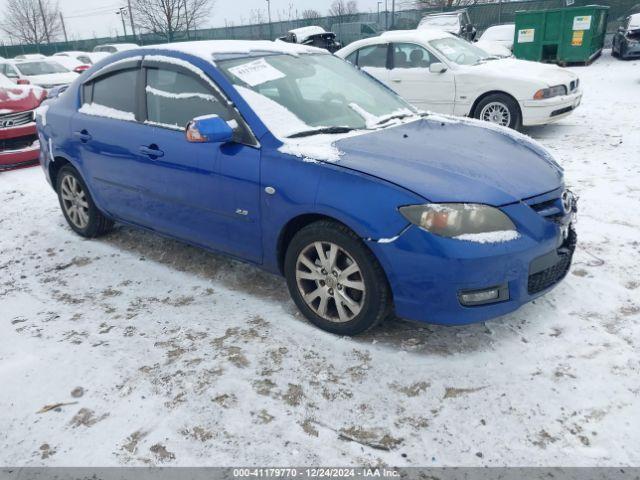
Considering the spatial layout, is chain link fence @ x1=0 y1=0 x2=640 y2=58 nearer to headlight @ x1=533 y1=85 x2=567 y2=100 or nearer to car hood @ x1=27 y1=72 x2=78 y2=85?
headlight @ x1=533 y1=85 x2=567 y2=100

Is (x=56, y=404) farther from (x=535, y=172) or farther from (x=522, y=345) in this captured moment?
(x=535, y=172)

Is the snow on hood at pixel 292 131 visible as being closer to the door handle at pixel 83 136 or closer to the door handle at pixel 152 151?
the door handle at pixel 152 151

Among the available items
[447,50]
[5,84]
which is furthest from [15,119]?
[447,50]

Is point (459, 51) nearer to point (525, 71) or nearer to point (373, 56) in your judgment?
point (525, 71)

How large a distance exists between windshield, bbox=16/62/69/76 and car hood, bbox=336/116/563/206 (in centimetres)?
1513

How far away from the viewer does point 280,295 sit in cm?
375

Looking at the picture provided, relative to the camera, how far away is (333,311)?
3.21 meters

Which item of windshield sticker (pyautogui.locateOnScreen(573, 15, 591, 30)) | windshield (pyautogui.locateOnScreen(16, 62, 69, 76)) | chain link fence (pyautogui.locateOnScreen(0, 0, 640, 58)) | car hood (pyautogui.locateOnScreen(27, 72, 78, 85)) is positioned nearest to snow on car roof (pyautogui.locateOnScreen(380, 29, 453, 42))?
windshield sticker (pyautogui.locateOnScreen(573, 15, 591, 30))

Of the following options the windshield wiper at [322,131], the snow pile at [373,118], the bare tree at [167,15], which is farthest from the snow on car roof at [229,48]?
the bare tree at [167,15]

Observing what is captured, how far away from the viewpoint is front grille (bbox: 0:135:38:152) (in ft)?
24.9

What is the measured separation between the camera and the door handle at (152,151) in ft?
12.4

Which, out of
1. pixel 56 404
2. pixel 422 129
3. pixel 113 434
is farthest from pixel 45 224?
pixel 422 129

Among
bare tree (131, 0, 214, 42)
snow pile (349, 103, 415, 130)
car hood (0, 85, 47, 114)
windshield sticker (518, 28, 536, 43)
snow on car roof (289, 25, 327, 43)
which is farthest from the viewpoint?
bare tree (131, 0, 214, 42)

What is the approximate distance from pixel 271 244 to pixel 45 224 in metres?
3.31
